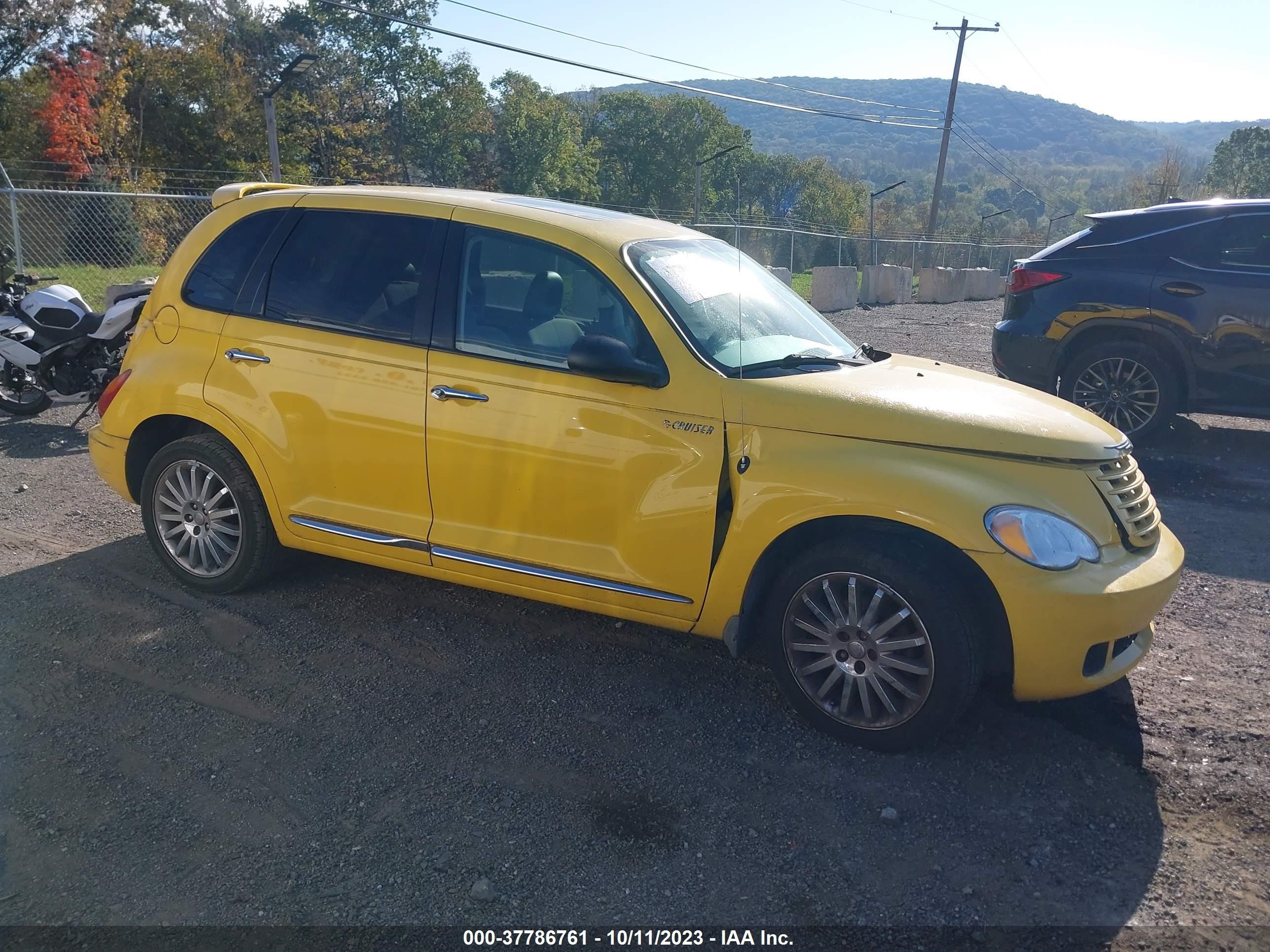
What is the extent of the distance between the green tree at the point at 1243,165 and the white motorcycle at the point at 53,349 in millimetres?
41107

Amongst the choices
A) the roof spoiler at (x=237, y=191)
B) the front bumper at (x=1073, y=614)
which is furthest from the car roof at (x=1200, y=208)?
the roof spoiler at (x=237, y=191)

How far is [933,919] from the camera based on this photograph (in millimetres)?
2754

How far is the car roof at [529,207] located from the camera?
4156 millimetres

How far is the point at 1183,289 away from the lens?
754 cm

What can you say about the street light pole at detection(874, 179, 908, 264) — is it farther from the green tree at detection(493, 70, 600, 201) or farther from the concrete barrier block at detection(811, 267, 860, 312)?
the green tree at detection(493, 70, 600, 201)

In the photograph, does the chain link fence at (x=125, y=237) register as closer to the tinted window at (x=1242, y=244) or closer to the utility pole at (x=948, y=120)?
the tinted window at (x=1242, y=244)

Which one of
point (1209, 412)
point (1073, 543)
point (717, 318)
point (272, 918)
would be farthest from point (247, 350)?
point (1209, 412)

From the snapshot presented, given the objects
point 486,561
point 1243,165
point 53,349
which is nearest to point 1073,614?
point 486,561

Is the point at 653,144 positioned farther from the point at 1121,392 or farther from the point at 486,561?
the point at 486,561

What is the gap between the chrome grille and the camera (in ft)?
11.6

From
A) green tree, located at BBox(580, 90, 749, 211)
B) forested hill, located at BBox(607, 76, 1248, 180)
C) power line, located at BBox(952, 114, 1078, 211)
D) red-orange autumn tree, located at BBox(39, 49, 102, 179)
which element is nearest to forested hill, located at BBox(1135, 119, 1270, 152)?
forested hill, located at BBox(607, 76, 1248, 180)

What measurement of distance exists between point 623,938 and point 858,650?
53.7 inches

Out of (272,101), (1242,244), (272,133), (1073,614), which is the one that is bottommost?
(1073,614)

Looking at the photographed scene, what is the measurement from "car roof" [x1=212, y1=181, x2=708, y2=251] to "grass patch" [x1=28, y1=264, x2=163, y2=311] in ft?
34.0
